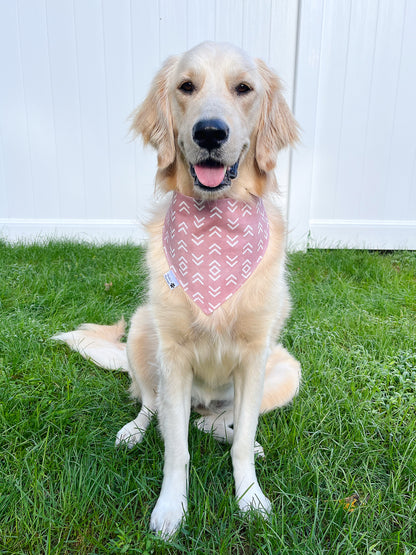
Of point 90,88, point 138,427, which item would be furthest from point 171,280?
point 90,88

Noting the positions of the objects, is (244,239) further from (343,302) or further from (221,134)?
(343,302)

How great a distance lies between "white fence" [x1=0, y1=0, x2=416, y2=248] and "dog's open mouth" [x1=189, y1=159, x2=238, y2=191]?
292 centimetres

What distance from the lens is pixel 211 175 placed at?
141 cm

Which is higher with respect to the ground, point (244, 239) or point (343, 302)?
point (244, 239)

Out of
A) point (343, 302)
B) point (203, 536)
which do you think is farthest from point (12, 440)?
point (343, 302)

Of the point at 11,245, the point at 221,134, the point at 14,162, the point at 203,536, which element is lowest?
the point at 11,245

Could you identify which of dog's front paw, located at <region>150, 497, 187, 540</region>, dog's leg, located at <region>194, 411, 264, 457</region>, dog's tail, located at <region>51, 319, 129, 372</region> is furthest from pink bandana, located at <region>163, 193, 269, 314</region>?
dog's tail, located at <region>51, 319, 129, 372</region>

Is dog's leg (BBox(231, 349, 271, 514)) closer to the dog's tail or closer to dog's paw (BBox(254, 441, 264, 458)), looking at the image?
dog's paw (BBox(254, 441, 264, 458))

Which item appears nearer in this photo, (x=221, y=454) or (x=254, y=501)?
(x=254, y=501)

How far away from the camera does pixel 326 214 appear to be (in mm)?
4457

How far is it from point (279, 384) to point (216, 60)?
4.57 feet

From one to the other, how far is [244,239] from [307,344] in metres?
1.13

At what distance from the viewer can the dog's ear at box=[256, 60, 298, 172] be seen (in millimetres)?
1612

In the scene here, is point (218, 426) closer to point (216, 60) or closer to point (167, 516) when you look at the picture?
point (167, 516)
